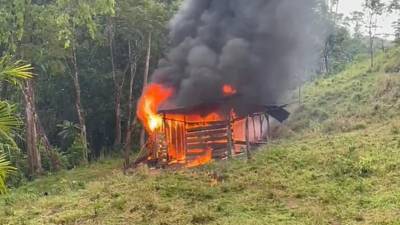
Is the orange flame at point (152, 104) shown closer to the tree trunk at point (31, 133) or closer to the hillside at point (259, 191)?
the hillside at point (259, 191)

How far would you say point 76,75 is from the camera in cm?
2631

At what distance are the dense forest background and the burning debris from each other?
6.77ft

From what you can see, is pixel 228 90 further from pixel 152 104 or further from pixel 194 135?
pixel 152 104

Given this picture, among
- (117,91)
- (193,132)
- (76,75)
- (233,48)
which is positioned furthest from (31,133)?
(233,48)

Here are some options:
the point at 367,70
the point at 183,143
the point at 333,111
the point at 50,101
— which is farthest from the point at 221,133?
the point at 367,70

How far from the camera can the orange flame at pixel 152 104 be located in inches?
923

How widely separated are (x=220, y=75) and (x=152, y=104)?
3613mm

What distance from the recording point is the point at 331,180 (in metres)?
15.1

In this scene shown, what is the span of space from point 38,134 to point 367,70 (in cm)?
2266

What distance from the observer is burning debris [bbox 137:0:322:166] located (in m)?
23.0

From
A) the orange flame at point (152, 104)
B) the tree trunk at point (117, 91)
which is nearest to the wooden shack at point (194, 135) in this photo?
the orange flame at point (152, 104)

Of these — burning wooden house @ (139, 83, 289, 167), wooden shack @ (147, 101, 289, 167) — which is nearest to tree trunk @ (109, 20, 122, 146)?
burning wooden house @ (139, 83, 289, 167)

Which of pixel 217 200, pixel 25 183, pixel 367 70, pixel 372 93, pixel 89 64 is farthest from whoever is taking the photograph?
pixel 367 70

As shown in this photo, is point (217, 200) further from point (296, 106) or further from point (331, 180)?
point (296, 106)
